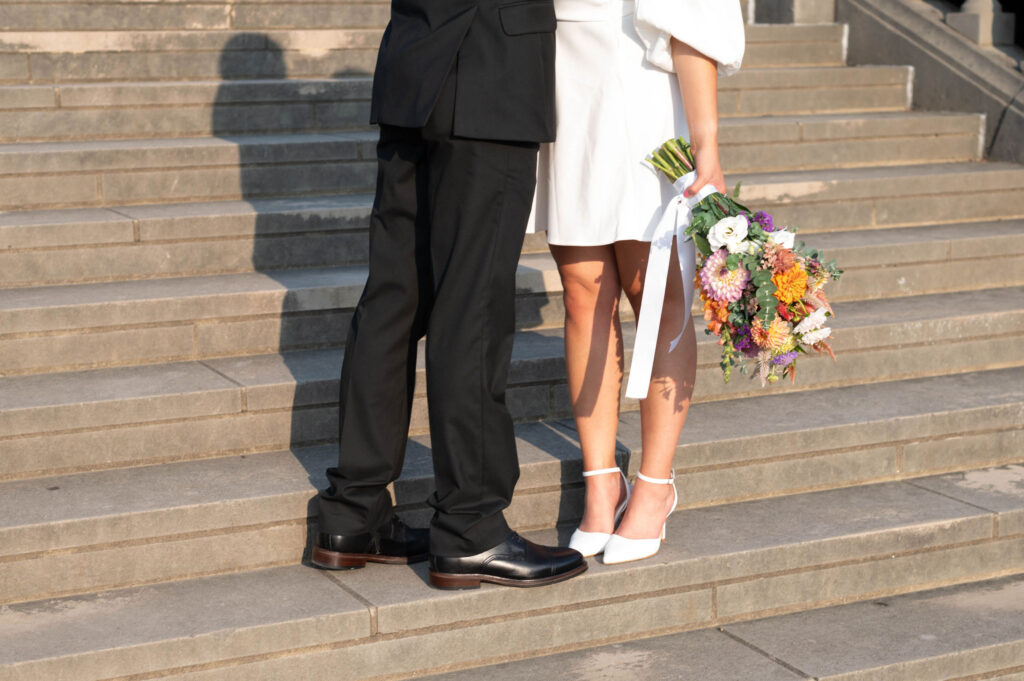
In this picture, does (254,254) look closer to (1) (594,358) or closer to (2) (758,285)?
(1) (594,358)

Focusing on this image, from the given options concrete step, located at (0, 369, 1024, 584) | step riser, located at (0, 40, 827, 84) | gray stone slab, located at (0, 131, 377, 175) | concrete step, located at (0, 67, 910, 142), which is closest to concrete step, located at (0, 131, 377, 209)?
gray stone slab, located at (0, 131, 377, 175)

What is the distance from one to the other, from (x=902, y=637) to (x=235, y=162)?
323 centimetres

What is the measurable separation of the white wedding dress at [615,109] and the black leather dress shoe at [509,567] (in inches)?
32.2

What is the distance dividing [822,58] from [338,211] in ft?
11.5

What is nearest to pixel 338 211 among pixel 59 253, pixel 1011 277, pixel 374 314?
pixel 59 253

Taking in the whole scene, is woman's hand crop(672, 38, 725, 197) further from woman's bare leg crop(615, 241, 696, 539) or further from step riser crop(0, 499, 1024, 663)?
step riser crop(0, 499, 1024, 663)

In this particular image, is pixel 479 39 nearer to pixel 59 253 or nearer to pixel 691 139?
pixel 691 139

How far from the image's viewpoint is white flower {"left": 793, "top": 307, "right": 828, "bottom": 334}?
3145mm

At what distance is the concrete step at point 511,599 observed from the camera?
315 cm

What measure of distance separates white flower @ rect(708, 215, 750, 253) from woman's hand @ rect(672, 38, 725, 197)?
0.51 ft

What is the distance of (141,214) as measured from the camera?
16.1 feet

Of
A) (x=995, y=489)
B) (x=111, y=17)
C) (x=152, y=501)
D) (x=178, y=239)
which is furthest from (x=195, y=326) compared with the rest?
(x=995, y=489)

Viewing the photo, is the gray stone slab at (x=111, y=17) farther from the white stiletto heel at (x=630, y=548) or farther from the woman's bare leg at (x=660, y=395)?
the white stiletto heel at (x=630, y=548)

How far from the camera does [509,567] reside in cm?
338
